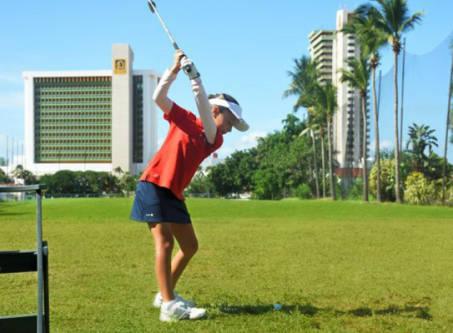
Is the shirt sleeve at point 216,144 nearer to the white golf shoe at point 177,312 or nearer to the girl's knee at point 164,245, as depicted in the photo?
the girl's knee at point 164,245

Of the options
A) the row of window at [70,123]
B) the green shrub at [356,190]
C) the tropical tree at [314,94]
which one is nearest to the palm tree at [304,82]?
the tropical tree at [314,94]

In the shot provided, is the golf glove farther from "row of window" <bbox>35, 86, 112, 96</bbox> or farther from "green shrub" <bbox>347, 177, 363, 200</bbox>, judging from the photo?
"row of window" <bbox>35, 86, 112, 96</bbox>

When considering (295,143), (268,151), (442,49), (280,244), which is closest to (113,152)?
(268,151)

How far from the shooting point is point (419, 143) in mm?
54188

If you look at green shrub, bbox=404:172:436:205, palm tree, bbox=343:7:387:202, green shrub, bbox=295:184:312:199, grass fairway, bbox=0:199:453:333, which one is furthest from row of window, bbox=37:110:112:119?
grass fairway, bbox=0:199:453:333

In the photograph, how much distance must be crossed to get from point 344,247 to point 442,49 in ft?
108

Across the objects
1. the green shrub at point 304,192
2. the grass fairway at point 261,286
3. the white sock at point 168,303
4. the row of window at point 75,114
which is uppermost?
the row of window at point 75,114

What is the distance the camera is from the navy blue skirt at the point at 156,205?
4586mm

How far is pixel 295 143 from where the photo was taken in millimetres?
75625

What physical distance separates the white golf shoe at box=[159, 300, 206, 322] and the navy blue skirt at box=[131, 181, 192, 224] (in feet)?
2.14

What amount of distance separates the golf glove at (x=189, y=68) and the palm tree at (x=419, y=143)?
170ft

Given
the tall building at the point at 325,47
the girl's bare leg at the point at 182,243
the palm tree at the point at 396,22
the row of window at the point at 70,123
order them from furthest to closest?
the row of window at the point at 70,123 < the tall building at the point at 325,47 < the palm tree at the point at 396,22 < the girl's bare leg at the point at 182,243

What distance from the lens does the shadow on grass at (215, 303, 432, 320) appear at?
4777mm

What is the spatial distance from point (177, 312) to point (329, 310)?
53.5 inches
